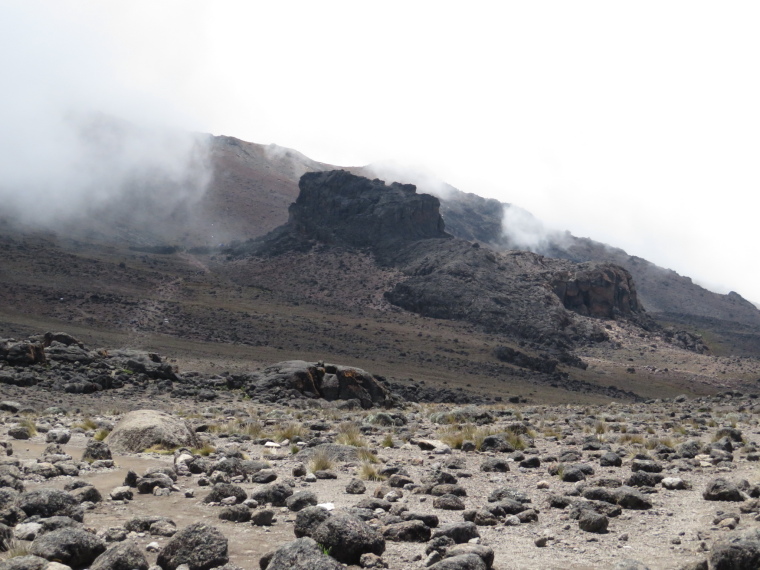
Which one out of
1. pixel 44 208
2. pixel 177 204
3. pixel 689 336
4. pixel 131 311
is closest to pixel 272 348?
pixel 131 311

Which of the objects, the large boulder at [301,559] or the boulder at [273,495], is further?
the boulder at [273,495]

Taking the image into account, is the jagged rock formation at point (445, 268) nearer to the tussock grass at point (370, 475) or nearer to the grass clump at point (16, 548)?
Result: the tussock grass at point (370, 475)

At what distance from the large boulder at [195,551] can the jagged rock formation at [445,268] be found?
90759 millimetres

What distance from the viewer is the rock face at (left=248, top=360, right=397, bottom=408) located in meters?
32.4

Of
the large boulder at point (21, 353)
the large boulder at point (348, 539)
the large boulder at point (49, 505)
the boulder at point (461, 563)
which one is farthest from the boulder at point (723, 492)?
the large boulder at point (21, 353)

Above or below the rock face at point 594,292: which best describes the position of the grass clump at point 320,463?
below

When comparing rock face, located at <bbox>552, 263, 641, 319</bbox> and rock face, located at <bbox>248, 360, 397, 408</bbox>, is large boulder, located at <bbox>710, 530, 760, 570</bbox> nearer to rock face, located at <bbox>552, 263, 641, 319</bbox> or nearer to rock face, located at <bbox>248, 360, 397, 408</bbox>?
rock face, located at <bbox>248, 360, 397, 408</bbox>

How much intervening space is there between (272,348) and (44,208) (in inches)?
3764

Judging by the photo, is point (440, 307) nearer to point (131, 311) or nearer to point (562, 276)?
point (562, 276)

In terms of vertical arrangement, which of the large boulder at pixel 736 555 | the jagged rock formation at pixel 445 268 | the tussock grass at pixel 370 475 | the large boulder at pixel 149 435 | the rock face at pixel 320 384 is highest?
the jagged rock formation at pixel 445 268

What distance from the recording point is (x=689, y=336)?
114062mm

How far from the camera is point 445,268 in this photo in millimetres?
105188

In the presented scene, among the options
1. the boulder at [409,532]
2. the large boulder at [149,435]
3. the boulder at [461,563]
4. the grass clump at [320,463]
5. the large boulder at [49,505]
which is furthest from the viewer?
the large boulder at [149,435]

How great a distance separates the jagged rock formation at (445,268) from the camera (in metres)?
98.6
